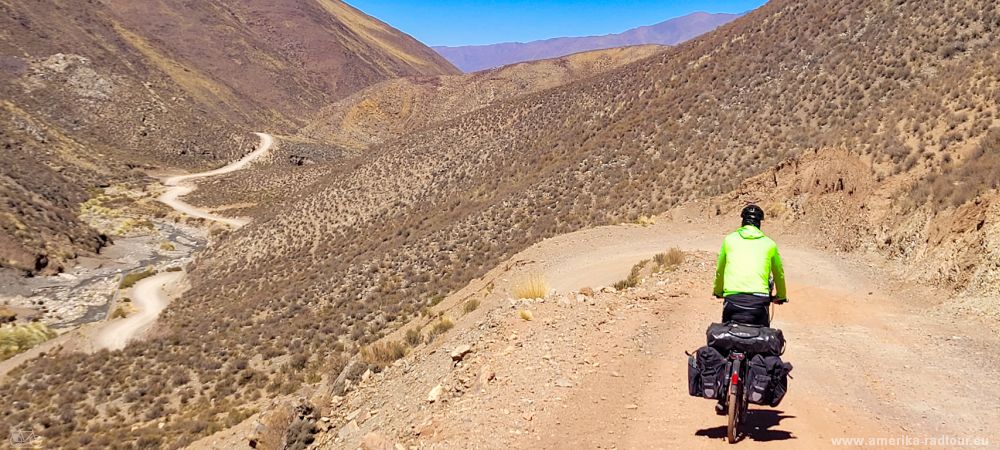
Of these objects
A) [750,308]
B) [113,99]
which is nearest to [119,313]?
[750,308]

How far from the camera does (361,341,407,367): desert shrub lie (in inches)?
469

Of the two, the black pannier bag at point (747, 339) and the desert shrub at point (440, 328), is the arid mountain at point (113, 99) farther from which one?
the black pannier bag at point (747, 339)

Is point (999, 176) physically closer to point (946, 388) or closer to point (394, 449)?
point (946, 388)

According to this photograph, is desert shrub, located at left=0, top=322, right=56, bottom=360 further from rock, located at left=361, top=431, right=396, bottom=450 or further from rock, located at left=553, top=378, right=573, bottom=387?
rock, located at left=553, top=378, right=573, bottom=387

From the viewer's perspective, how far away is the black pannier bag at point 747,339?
5.18 meters

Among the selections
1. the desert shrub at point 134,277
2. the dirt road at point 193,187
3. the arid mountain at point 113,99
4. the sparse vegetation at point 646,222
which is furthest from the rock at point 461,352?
the dirt road at point 193,187

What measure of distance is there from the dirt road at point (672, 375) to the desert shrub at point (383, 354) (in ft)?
2.65

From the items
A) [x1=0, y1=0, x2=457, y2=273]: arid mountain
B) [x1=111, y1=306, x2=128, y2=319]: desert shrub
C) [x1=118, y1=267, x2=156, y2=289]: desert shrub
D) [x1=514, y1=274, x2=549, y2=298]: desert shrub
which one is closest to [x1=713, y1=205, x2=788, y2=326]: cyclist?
[x1=514, y1=274, x2=549, y2=298]: desert shrub

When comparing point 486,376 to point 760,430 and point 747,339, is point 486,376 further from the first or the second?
point 747,339

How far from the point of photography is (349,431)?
9359 mm

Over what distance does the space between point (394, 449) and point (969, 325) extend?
962 centimetres

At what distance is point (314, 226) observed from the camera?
129 ft

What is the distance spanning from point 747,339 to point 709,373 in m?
0.49

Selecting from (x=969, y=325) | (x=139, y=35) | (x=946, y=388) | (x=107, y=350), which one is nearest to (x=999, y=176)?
(x=969, y=325)
